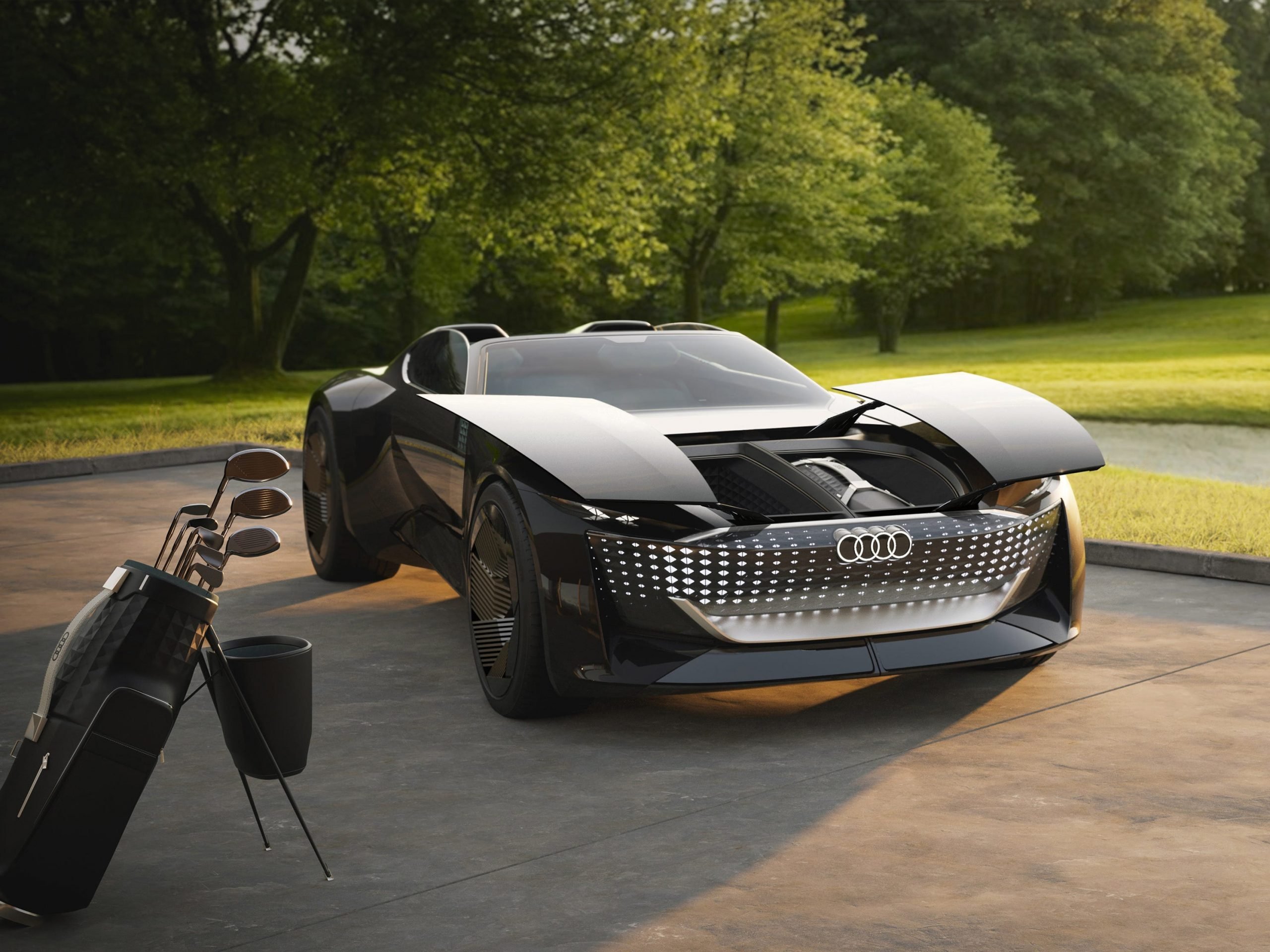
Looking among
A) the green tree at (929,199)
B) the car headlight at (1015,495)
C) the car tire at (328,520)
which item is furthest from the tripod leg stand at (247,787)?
the green tree at (929,199)

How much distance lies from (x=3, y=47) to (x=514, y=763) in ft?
78.1

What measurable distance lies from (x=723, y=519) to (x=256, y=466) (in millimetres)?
1655

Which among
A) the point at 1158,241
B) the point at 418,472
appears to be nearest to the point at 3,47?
the point at 418,472

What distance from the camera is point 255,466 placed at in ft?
12.2

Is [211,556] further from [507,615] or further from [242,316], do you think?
[242,316]

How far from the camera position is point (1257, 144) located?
58875 millimetres

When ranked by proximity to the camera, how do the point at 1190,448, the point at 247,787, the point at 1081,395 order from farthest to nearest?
the point at 1081,395, the point at 1190,448, the point at 247,787

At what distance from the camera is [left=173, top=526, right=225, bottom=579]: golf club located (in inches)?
142

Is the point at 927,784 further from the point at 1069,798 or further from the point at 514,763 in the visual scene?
the point at 514,763

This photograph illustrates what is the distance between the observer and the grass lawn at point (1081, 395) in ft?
32.2

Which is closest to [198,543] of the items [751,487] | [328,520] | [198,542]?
[198,542]

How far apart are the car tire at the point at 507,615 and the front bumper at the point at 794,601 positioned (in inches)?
9.7

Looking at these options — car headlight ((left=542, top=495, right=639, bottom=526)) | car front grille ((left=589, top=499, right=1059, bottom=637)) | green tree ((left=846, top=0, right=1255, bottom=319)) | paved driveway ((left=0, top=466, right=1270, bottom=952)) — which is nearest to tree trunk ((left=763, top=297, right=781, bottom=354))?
green tree ((left=846, top=0, right=1255, bottom=319))

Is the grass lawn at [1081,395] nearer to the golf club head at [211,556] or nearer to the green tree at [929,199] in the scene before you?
the green tree at [929,199]
